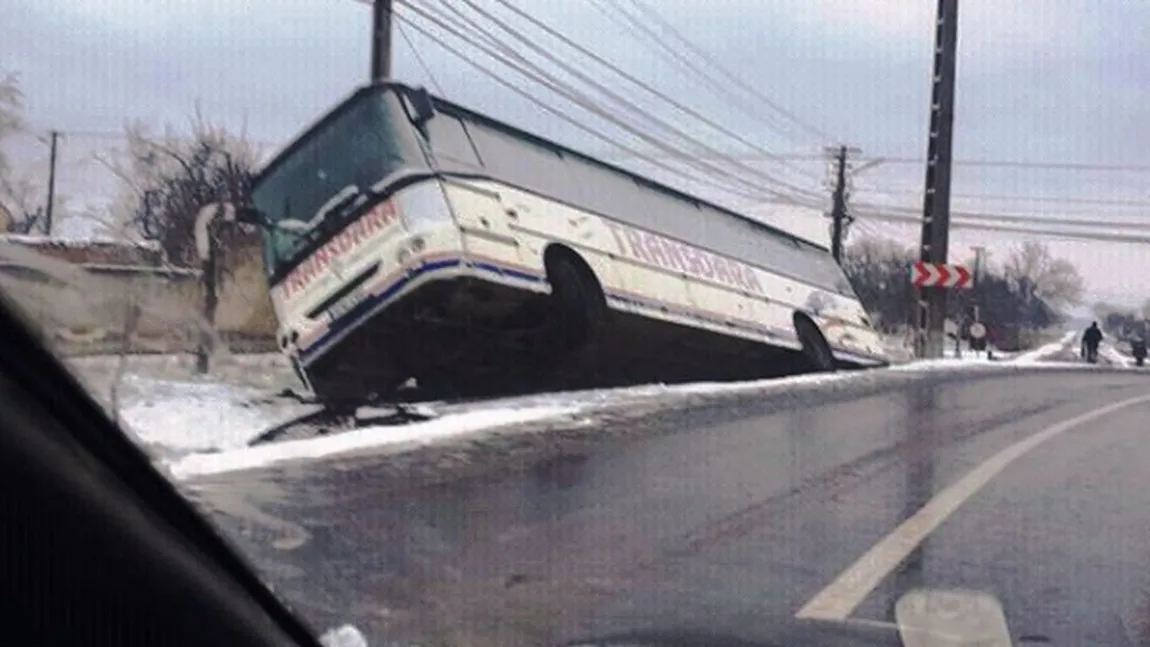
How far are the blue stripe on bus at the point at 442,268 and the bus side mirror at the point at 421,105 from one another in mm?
792

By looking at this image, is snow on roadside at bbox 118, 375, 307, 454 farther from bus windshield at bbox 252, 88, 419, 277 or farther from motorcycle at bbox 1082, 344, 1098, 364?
motorcycle at bbox 1082, 344, 1098, 364

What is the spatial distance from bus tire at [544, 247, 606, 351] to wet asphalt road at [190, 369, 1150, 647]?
63cm

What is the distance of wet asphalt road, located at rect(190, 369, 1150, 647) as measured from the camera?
13.4 feet

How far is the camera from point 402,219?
530 centimetres

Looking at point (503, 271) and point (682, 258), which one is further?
point (682, 258)

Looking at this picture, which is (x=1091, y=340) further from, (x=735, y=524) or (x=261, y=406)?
(x=261, y=406)

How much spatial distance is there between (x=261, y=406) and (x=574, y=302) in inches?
117

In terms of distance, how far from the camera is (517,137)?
17.3ft

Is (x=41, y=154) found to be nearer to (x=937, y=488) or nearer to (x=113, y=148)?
(x=113, y=148)

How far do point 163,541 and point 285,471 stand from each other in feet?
8.35

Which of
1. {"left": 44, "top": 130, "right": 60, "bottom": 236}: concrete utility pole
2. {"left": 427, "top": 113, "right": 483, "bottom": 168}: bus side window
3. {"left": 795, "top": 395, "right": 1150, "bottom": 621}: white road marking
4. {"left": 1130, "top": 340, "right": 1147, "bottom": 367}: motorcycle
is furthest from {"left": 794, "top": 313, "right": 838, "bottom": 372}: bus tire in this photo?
{"left": 44, "top": 130, "right": 60, "bottom": 236}: concrete utility pole

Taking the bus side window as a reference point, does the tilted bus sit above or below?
below

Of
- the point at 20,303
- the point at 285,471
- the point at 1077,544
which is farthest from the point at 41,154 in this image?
the point at 1077,544

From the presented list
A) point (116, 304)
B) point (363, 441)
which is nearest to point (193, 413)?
point (116, 304)
